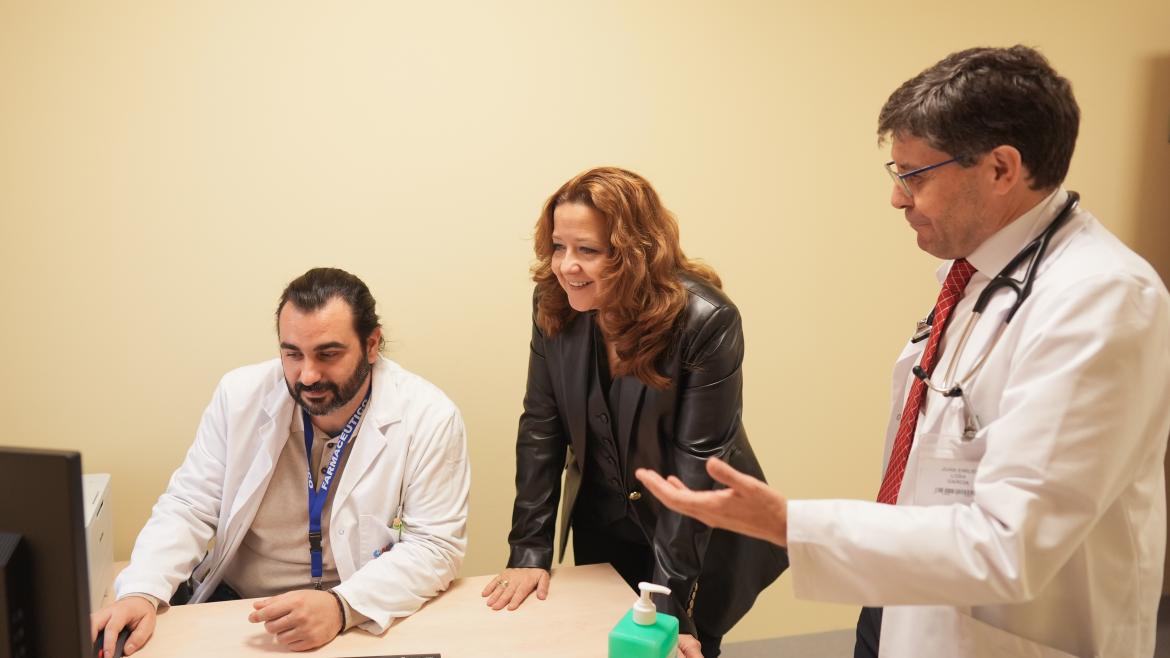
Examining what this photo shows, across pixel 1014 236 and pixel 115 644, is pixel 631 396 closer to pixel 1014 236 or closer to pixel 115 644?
pixel 1014 236

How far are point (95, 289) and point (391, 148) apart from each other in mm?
939

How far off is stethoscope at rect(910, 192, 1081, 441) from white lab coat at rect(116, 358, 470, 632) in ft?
3.72

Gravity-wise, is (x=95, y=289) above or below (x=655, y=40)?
below

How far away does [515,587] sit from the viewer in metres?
1.81

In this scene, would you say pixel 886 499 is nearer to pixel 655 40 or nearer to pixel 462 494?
pixel 462 494

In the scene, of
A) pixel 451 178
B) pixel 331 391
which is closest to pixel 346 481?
pixel 331 391

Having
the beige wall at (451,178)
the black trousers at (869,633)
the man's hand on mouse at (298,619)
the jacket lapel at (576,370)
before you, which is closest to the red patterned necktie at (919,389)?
the black trousers at (869,633)

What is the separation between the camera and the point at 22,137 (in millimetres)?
2260

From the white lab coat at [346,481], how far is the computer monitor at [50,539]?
0.90m

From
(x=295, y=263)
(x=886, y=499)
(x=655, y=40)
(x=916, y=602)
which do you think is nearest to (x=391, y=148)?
(x=295, y=263)

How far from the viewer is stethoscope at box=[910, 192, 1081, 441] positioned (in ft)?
4.08

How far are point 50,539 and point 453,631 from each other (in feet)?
2.91

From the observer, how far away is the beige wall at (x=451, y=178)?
2322 mm

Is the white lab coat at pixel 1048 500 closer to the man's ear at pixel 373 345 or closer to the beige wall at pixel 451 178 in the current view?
the man's ear at pixel 373 345
